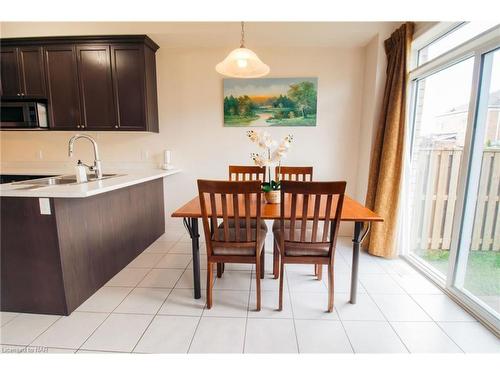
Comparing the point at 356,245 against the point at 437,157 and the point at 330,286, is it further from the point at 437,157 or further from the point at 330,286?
the point at 437,157

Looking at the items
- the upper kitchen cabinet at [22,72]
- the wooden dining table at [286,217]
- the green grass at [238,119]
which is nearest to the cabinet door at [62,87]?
the upper kitchen cabinet at [22,72]

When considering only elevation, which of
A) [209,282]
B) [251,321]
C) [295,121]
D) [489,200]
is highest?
[295,121]

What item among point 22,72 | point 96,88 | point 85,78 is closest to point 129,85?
point 96,88

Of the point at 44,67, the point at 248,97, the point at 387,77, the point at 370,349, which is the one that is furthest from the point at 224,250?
the point at 44,67

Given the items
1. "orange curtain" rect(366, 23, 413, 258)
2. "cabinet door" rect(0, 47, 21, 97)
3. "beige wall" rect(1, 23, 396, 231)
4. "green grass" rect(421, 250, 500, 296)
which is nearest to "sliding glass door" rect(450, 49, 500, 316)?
"green grass" rect(421, 250, 500, 296)

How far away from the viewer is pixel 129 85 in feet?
8.81

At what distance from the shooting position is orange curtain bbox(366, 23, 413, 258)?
2.22 meters

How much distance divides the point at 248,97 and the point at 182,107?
89 cm

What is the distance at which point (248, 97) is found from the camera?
9.58 ft

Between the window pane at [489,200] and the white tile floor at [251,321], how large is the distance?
0.26 m

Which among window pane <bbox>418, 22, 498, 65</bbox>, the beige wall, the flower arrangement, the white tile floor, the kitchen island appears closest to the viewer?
the white tile floor

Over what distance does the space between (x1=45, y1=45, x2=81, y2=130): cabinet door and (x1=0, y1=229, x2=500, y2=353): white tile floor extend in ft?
6.84

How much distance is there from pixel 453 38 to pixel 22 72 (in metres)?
4.46

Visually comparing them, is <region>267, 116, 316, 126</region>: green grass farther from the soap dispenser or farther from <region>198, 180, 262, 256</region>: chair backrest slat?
the soap dispenser
